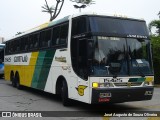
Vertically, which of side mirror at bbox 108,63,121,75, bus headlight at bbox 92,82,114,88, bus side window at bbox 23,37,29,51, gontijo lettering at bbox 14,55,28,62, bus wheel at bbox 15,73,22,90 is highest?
bus side window at bbox 23,37,29,51

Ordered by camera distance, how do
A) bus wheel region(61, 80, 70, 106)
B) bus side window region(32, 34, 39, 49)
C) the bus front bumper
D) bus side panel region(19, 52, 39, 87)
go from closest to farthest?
the bus front bumper < bus wheel region(61, 80, 70, 106) < bus side window region(32, 34, 39, 49) < bus side panel region(19, 52, 39, 87)

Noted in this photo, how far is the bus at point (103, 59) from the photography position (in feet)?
34.7

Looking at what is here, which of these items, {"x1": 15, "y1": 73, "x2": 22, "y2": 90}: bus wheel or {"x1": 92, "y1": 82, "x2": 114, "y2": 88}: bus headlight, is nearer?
{"x1": 92, "y1": 82, "x2": 114, "y2": 88}: bus headlight

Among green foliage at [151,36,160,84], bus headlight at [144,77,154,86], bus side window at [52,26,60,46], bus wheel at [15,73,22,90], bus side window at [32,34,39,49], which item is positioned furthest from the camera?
green foliage at [151,36,160,84]

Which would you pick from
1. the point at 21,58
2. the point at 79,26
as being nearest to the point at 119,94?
the point at 79,26

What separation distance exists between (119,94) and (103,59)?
119 cm

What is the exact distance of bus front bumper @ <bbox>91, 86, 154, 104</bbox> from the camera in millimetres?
10445

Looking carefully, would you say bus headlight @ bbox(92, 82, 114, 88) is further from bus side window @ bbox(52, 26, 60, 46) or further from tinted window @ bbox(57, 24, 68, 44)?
bus side window @ bbox(52, 26, 60, 46)

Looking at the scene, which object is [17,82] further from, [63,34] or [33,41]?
[63,34]

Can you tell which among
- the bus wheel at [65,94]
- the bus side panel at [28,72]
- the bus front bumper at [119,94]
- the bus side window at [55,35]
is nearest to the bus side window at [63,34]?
the bus side window at [55,35]

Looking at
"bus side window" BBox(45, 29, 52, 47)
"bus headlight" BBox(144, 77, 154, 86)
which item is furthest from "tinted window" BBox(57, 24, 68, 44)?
"bus headlight" BBox(144, 77, 154, 86)

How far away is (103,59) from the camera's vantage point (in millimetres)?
10641

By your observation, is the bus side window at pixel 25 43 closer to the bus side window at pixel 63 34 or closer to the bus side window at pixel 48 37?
the bus side window at pixel 48 37

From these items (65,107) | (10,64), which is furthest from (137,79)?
(10,64)
